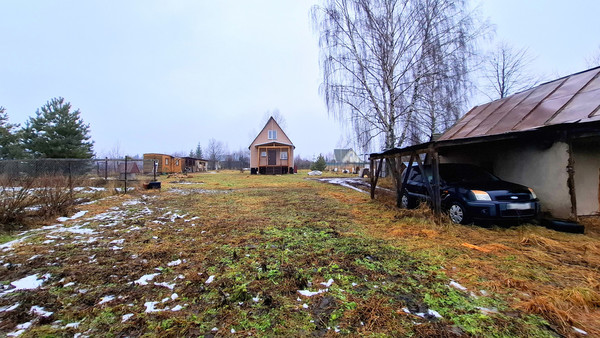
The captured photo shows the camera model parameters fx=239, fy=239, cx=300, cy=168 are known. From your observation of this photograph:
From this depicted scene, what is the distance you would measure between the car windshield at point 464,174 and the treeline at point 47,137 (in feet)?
92.3

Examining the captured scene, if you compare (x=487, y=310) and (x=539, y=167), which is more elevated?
(x=539, y=167)

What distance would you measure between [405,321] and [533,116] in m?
7.35

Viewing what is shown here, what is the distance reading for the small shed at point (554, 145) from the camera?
528 centimetres

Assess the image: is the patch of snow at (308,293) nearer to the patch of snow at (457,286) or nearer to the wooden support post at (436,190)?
the patch of snow at (457,286)

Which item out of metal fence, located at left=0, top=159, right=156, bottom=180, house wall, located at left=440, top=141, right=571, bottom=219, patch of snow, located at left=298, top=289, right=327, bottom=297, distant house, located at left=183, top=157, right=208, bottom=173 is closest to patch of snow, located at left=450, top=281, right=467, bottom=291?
patch of snow, located at left=298, top=289, right=327, bottom=297

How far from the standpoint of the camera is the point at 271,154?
2884 centimetres

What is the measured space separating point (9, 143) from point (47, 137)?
9.90 ft

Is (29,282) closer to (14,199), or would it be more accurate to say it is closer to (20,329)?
(20,329)

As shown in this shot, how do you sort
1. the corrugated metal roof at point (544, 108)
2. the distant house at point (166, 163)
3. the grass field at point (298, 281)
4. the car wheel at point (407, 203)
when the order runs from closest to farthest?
the grass field at point (298, 281), the corrugated metal roof at point (544, 108), the car wheel at point (407, 203), the distant house at point (166, 163)

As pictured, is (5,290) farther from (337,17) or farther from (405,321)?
(337,17)

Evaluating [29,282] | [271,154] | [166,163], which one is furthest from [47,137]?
[29,282]

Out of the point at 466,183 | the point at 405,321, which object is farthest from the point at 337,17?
the point at 405,321

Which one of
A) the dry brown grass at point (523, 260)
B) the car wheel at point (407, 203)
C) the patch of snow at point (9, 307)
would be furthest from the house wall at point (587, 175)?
the patch of snow at point (9, 307)

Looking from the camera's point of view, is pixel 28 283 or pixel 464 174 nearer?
pixel 28 283
